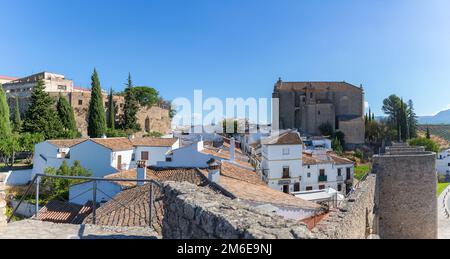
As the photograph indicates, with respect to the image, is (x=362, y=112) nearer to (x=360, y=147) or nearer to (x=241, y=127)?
(x=360, y=147)

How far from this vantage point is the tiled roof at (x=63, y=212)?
1188 cm

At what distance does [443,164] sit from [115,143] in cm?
4544

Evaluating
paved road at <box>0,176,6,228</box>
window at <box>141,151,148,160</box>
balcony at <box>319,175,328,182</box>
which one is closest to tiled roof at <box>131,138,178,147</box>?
window at <box>141,151,148,160</box>

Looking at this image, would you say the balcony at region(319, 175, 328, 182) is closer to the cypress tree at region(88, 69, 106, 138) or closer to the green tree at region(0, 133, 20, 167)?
the cypress tree at region(88, 69, 106, 138)

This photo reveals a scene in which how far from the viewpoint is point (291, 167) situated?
2575cm

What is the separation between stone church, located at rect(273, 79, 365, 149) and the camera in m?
58.0

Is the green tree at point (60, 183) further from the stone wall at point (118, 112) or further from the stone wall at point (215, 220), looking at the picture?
the stone wall at point (118, 112)

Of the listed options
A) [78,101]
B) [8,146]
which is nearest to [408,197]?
[8,146]

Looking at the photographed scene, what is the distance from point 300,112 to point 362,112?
428 inches

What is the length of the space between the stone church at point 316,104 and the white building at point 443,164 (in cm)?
1274

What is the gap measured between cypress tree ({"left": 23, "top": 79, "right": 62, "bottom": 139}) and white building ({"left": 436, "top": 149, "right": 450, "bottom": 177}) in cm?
4796

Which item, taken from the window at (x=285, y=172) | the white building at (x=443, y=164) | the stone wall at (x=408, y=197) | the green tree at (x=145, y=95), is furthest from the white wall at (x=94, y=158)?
the white building at (x=443, y=164)

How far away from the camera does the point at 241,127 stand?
6034 cm
